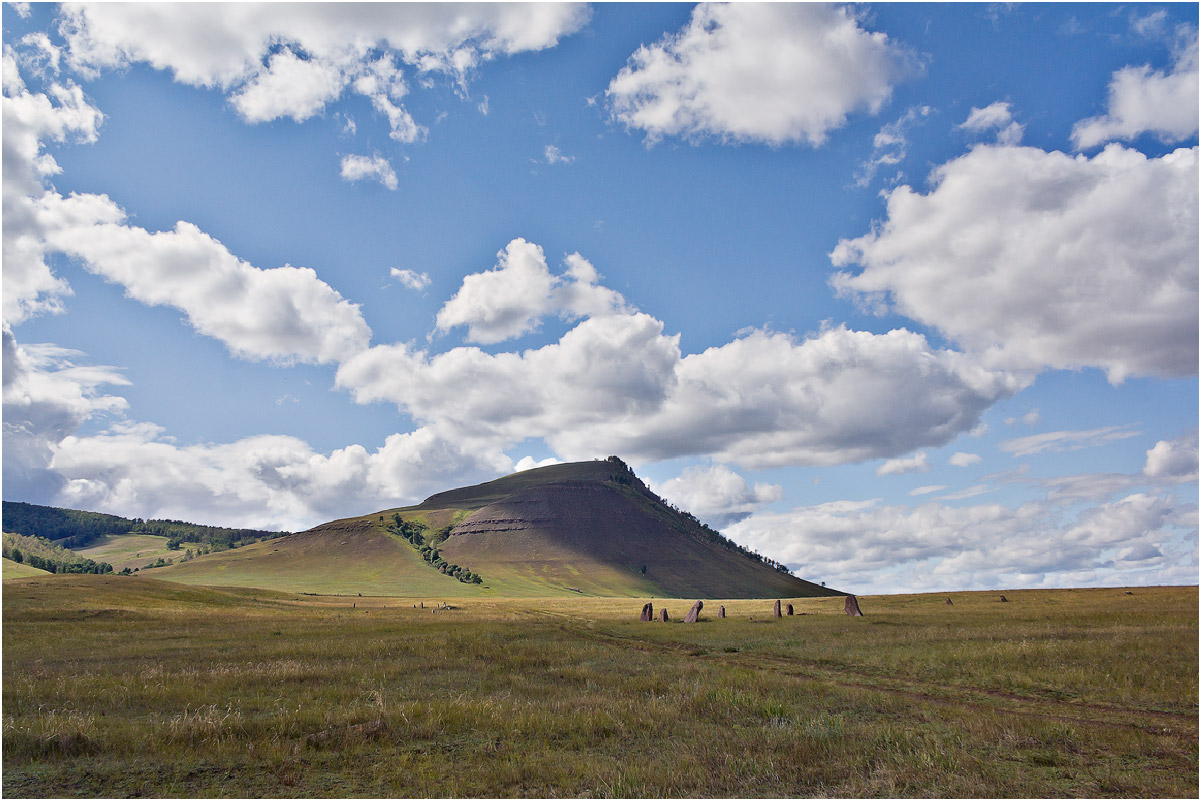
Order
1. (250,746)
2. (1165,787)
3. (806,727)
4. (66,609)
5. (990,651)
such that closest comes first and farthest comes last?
(1165,787)
(250,746)
(806,727)
(990,651)
(66,609)

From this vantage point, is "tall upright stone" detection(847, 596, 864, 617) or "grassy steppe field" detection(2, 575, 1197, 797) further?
"tall upright stone" detection(847, 596, 864, 617)

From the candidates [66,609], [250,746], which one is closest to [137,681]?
[250,746]

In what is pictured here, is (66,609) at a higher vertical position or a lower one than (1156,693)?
lower

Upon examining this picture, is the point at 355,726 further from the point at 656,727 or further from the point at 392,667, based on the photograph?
the point at 392,667

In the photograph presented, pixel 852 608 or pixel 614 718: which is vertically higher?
pixel 614 718

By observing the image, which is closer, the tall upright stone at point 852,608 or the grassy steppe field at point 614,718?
the grassy steppe field at point 614,718

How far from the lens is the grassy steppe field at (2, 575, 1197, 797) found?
9281 mm

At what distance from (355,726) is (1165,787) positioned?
43.8ft

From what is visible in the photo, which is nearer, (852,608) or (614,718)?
(614,718)

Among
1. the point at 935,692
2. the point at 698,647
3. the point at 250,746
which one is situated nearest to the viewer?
the point at 250,746

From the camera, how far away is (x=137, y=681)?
59.1ft

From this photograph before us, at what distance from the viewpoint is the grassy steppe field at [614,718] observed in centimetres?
928

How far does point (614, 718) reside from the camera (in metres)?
12.9

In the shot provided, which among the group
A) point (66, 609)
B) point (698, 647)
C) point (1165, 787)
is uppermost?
point (1165, 787)
